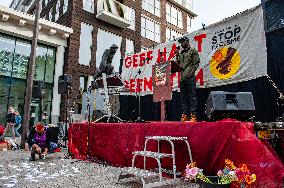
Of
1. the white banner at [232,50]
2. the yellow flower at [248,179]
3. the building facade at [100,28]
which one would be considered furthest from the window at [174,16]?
the yellow flower at [248,179]

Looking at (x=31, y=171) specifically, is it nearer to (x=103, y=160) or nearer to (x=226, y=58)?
(x=103, y=160)

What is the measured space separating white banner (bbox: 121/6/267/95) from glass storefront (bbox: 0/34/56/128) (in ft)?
35.6

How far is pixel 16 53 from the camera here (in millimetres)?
16562

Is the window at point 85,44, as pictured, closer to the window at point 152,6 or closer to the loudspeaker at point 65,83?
the loudspeaker at point 65,83

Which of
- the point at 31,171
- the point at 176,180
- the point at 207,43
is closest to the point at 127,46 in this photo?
the point at 207,43

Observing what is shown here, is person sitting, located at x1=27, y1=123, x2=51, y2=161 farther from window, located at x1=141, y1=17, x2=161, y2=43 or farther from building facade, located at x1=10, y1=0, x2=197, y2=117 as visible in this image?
window, located at x1=141, y1=17, x2=161, y2=43

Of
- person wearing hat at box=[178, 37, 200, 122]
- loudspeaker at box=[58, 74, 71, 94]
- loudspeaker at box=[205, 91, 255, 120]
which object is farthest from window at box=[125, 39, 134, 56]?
loudspeaker at box=[205, 91, 255, 120]

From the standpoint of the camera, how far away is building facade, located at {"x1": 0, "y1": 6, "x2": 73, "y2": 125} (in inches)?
628

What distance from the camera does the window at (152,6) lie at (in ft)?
80.3

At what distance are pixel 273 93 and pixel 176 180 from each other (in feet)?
14.4

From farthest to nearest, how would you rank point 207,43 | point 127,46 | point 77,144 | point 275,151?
point 127,46 < point 207,43 < point 77,144 < point 275,151

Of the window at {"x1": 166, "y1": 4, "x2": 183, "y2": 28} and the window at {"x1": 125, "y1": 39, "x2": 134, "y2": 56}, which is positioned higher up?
the window at {"x1": 166, "y1": 4, "x2": 183, "y2": 28}

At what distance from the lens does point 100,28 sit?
65.0 feet

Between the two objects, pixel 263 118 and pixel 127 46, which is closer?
pixel 263 118
